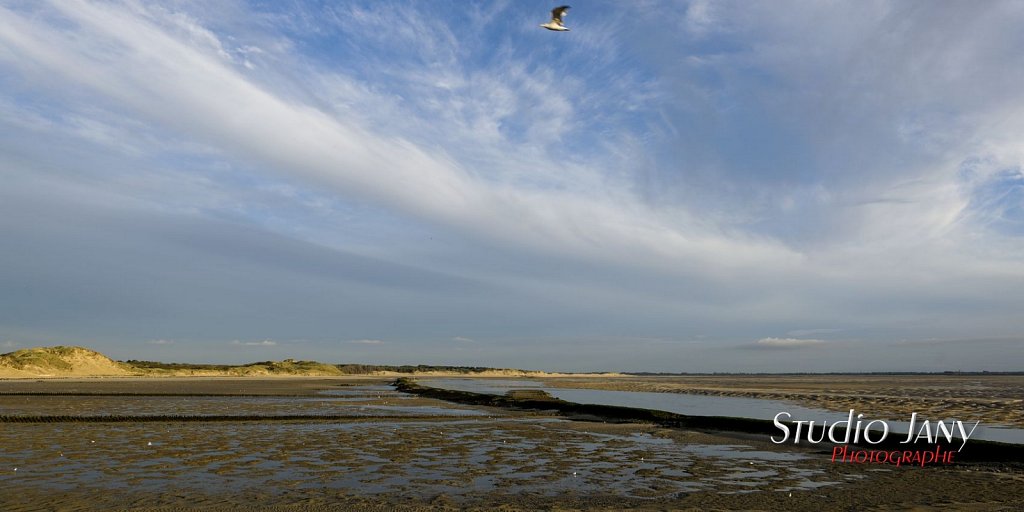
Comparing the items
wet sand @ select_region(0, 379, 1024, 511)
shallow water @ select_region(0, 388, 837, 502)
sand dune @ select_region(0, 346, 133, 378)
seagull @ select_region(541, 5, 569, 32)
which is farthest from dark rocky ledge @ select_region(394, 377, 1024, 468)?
sand dune @ select_region(0, 346, 133, 378)

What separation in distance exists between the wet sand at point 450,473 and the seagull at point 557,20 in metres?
12.9

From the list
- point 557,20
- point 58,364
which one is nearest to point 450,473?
point 557,20

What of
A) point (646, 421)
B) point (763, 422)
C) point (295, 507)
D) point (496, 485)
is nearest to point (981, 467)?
point (763, 422)

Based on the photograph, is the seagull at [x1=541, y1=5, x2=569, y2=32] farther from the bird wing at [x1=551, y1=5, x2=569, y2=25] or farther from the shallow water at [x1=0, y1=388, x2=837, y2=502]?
the shallow water at [x1=0, y1=388, x2=837, y2=502]

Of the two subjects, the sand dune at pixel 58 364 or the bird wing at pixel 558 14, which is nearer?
the bird wing at pixel 558 14

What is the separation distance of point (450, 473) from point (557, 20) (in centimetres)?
1370

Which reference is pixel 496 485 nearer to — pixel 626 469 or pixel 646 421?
pixel 626 469

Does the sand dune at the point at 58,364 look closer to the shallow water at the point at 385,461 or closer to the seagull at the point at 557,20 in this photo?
the shallow water at the point at 385,461

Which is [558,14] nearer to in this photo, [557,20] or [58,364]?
[557,20]

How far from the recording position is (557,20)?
1906cm

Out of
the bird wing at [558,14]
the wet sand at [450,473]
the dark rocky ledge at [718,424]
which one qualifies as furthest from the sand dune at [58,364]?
the bird wing at [558,14]

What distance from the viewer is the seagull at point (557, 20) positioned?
1861 cm

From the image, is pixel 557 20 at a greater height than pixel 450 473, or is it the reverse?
pixel 557 20

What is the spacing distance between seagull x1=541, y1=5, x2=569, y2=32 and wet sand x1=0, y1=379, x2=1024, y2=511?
12852 millimetres
